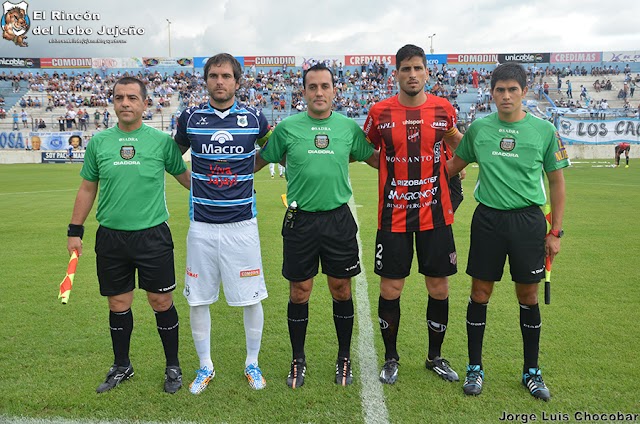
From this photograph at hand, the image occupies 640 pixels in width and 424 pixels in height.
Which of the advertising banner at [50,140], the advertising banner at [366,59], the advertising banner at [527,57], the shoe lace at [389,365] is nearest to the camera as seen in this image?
the shoe lace at [389,365]

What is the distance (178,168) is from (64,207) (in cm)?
988

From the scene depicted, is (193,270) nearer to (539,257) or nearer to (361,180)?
(539,257)

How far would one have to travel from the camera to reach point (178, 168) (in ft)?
12.4

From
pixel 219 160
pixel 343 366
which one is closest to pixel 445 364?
pixel 343 366

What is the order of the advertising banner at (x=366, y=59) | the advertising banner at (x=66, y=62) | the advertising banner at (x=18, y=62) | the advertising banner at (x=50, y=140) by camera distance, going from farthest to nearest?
the advertising banner at (x=366, y=59), the advertising banner at (x=66, y=62), the advertising banner at (x=18, y=62), the advertising banner at (x=50, y=140)

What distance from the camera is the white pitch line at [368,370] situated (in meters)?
3.19

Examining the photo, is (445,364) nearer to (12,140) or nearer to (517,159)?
(517,159)

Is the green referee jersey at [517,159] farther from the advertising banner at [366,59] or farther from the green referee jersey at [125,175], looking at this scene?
the advertising banner at [366,59]

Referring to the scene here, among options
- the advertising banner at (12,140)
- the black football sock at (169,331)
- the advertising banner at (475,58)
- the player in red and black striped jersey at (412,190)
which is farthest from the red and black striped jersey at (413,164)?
the advertising banner at (475,58)

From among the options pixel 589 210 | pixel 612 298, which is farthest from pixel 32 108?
pixel 612 298

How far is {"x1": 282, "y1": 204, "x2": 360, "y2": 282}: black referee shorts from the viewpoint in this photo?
11.8 ft

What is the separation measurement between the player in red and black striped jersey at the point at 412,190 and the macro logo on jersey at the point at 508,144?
42 cm

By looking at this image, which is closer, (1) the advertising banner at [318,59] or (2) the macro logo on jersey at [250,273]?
(2) the macro logo on jersey at [250,273]

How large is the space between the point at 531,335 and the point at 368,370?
1257mm
